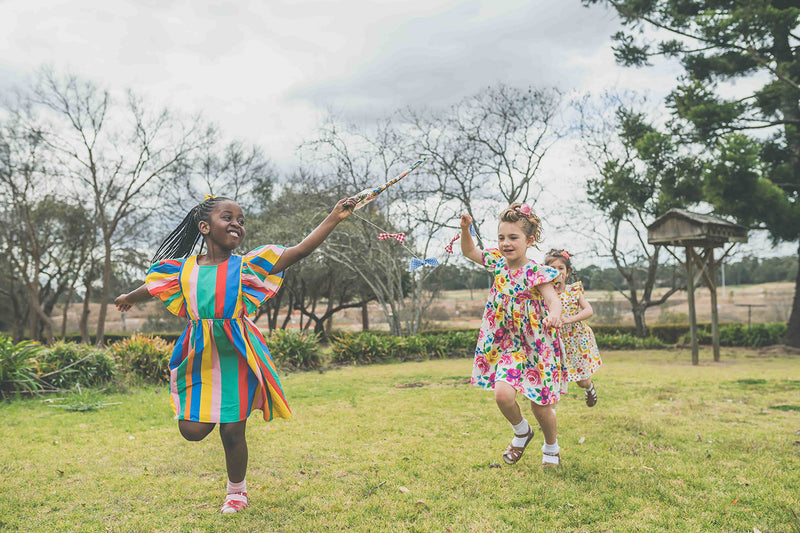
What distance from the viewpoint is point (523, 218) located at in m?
3.75

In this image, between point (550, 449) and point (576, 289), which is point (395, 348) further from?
point (550, 449)

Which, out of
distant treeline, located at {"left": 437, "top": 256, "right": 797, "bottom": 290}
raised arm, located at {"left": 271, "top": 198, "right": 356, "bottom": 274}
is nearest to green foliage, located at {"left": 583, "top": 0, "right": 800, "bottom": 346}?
distant treeline, located at {"left": 437, "top": 256, "right": 797, "bottom": 290}

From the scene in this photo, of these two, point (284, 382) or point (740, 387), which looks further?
point (284, 382)

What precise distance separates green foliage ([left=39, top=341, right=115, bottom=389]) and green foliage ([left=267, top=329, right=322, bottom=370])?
142 inches

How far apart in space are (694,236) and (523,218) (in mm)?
9782

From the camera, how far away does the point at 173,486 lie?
11.6 ft

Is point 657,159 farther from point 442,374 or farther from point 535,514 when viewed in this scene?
point 535,514

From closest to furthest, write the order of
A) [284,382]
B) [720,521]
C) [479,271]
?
1. [720,521]
2. [284,382]
3. [479,271]

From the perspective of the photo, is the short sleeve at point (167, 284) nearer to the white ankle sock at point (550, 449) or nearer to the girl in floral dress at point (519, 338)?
the girl in floral dress at point (519, 338)

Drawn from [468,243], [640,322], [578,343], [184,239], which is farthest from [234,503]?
[640,322]

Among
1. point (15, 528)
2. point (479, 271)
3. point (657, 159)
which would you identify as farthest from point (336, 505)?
point (479, 271)

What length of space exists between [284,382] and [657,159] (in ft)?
36.2

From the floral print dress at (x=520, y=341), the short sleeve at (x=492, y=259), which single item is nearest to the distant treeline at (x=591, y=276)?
the short sleeve at (x=492, y=259)

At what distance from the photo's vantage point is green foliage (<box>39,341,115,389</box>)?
7.83 metres
